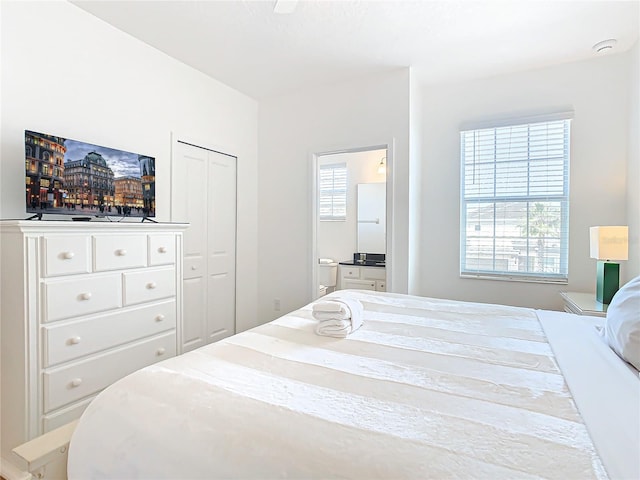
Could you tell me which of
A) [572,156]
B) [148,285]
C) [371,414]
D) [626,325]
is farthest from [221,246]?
[572,156]

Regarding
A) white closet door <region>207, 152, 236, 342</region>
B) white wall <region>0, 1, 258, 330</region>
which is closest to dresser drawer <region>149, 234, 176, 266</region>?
white wall <region>0, 1, 258, 330</region>

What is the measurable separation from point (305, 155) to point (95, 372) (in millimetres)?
2791

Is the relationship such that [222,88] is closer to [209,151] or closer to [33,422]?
[209,151]

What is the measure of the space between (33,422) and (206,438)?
1509 millimetres

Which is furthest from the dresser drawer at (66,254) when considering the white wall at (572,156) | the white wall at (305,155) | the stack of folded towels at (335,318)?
the white wall at (572,156)

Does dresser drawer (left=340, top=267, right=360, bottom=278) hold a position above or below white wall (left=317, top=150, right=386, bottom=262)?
below

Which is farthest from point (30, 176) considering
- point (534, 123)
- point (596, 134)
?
point (596, 134)

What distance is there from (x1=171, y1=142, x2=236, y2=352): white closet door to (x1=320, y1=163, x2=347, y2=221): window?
168cm

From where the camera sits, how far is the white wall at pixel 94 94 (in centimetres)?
211

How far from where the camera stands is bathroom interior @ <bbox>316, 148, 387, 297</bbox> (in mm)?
4781

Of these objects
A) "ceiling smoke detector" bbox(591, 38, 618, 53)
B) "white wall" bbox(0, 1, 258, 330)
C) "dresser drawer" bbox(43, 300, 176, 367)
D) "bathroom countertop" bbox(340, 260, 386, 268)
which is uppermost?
"ceiling smoke detector" bbox(591, 38, 618, 53)

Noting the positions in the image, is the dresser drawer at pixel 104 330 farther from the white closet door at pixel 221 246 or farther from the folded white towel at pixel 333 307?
the folded white towel at pixel 333 307

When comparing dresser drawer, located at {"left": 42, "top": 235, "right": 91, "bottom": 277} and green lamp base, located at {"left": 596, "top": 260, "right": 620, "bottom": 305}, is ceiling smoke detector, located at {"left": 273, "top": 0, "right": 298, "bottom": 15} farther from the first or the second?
green lamp base, located at {"left": 596, "top": 260, "right": 620, "bottom": 305}

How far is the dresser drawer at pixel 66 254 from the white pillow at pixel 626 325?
101 inches
